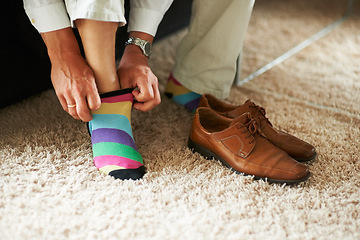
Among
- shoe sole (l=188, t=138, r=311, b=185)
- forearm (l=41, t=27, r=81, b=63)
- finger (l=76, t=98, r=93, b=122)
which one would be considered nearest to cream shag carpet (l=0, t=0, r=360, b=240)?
shoe sole (l=188, t=138, r=311, b=185)

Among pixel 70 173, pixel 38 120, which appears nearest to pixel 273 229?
pixel 70 173

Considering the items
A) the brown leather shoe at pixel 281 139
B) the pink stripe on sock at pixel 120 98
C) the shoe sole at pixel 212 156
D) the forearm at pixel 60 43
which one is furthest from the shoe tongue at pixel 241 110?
the forearm at pixel 60 43

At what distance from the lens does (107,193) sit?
0.68 meters

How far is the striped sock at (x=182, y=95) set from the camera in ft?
3.34

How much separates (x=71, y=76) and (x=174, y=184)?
31cm

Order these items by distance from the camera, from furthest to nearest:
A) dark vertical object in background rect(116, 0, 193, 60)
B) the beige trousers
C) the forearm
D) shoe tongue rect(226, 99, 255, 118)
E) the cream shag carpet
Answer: dark vertical object in background rect(116, 0, 193, 60)
the beige trousers
shoe tongue rect(226, 99, 255, 118)
the forearm
the cream shag carpet

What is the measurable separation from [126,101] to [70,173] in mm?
195

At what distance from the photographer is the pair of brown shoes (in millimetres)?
727

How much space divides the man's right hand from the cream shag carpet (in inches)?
5.6

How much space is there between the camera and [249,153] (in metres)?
0.74

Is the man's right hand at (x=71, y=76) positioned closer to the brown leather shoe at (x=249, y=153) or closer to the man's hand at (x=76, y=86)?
the man's hand at (x=76, y=86)

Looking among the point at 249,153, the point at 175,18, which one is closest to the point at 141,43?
the point at 249,153

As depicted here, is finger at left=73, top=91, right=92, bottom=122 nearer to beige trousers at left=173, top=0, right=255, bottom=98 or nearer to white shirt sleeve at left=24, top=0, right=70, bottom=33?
white shirt sleeve at left=24, top=0, right=70, bottom=33

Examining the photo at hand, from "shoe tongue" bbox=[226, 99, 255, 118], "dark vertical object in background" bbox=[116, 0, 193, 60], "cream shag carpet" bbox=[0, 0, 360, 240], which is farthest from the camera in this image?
"dark vertical object in background" bbox=[116, 0, 193, 60]
